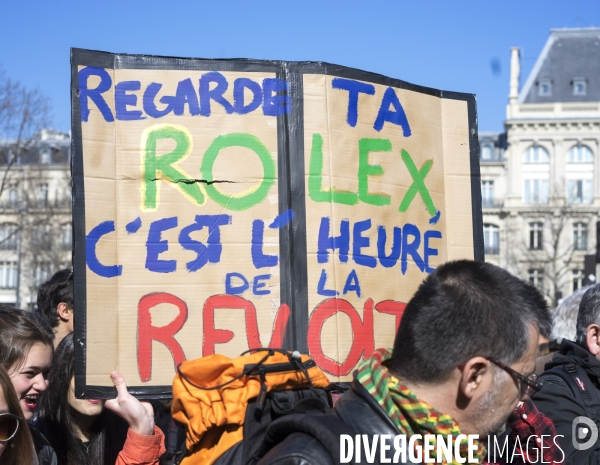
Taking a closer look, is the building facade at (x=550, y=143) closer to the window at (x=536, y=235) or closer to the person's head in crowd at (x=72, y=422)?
the window at (x=536, y=235)

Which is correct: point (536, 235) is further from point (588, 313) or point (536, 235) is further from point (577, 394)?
point (577, 394)

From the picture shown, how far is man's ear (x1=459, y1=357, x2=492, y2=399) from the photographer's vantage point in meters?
2.06

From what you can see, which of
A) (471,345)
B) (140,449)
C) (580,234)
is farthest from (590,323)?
(580,234)

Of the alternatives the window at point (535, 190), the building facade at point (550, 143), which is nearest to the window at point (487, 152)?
the building facade at point (550, 143)

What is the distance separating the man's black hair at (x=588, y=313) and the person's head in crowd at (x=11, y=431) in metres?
2.11

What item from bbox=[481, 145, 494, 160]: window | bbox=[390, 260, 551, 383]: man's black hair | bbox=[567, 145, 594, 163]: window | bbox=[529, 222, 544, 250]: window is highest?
bbox=[481, 145, 494, 160]: window

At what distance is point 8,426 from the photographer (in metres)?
2.56

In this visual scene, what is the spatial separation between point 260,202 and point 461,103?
95 centimetres

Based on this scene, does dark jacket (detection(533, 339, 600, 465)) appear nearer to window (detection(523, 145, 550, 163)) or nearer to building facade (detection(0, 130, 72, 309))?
building facade (detection(0, 130, 72, 309))

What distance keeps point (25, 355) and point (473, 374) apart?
1.69 meters

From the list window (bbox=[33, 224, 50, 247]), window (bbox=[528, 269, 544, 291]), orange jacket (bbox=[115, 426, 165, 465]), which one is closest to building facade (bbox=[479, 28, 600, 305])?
window (bbox=[528, 269, 544, 291])

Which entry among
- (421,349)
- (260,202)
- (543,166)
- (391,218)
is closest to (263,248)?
(260,202)

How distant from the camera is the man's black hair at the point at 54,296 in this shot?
15.5 ft

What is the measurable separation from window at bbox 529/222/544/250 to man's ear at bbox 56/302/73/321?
4861cm
